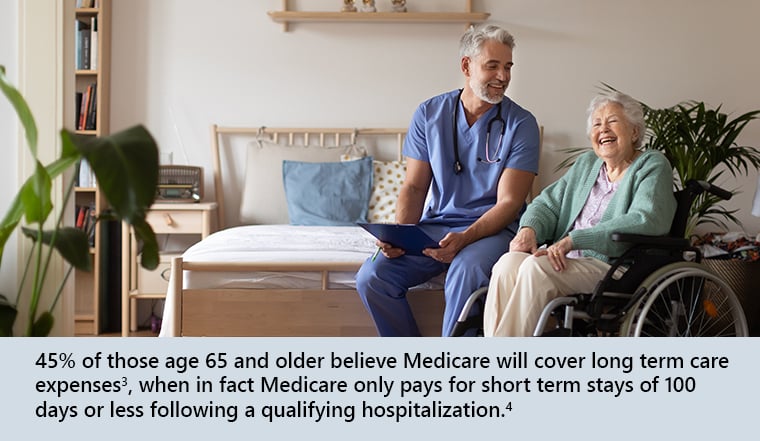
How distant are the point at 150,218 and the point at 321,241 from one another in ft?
3.62

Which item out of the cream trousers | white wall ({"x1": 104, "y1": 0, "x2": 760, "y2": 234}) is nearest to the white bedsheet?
the cream trousers

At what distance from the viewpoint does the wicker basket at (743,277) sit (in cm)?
363

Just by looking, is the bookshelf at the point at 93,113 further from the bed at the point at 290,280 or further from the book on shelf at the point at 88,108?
the bed at the point at 290,280

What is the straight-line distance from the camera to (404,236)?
2.51 metres

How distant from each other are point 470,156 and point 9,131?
138cm

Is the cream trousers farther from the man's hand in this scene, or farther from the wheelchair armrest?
the man's hand

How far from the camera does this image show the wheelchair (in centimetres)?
215

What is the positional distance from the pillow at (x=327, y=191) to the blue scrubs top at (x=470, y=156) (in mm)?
1135

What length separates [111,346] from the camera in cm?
161

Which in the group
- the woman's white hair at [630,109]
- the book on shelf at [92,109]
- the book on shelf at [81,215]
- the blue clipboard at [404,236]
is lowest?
the book on shelf at [81,215]

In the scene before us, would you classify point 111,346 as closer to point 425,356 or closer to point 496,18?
point 425,356

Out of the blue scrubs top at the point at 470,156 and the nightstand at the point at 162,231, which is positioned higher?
the blue scrubs top at the point at 470,156

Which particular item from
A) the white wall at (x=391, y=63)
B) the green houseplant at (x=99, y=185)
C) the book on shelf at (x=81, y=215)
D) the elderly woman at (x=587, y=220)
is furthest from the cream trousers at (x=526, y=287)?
the book on shelf at (x=81, y=215)

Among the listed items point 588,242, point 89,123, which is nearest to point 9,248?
point 588,242
